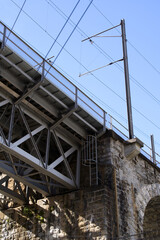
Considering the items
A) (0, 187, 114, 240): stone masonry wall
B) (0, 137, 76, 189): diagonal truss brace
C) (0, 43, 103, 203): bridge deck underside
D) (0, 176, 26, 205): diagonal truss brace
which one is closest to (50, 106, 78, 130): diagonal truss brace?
(0, 43, 103, 203): bridge deck underside

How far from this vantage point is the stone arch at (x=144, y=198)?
60.7 feet

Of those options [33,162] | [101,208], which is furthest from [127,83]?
[33,162]

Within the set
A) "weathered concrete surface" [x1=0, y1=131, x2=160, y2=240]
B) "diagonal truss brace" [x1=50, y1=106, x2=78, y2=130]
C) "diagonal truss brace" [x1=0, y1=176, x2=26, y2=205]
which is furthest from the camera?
"diagonal truss brace" [x1=0, y1=176, x2=26, y2=205]

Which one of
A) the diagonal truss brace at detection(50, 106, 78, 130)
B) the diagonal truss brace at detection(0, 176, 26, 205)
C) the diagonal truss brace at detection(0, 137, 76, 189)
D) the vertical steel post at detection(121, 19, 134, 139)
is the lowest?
the diagonal truss brace at detection(0, 176, 26, 205)

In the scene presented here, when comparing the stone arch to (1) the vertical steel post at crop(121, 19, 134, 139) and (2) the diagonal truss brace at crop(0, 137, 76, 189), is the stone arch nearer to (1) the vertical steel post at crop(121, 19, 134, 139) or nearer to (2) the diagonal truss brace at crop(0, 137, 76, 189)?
(1) the vertical steel post at crop(121, 19, 134, 139)

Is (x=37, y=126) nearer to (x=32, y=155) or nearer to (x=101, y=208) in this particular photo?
(x=32, y=155)

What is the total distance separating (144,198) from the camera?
64.4 ft

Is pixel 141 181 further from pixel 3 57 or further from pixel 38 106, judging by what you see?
pixel 3 57

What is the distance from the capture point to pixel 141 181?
66.0 ft

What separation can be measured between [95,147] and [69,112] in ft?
7.54

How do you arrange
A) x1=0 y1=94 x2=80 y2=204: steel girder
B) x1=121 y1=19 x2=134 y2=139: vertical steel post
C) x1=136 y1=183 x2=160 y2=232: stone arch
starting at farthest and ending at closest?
x1=121 y1=19 x2=134 y2=139: vertical steel post
x1=136 y1=183 x2=160 y2=232: stone arch
x1=0 y1=94 x2=80 y2=204: steel girder

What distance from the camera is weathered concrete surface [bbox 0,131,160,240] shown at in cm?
1698

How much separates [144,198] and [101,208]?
3439 mm

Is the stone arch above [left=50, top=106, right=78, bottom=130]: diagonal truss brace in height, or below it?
below
